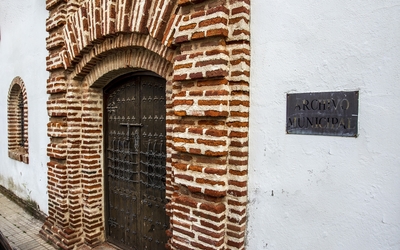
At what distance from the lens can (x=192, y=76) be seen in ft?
7.68

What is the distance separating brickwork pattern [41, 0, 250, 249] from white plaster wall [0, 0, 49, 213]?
4.16 ft

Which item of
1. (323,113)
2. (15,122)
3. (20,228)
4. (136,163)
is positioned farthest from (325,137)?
(15,122)

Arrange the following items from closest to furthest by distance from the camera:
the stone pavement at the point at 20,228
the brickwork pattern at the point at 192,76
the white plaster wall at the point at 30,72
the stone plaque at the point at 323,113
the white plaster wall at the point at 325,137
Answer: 1. the white plaster wall at the point at 325,137
2. the stone plaque at the point at 323,113
3. the brickwork pattern at the point at 192,76
4. the stone pavement at the point at 20,228
5. the white plaster wall at the point at 30,72

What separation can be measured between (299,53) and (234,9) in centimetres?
66

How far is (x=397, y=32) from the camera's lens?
1.67 m

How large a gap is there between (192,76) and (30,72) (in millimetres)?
4318

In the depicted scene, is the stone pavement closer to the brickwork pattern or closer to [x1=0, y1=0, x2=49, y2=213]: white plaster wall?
[x1=0, y1=0, x2=49, y2=213]: white plaster wall

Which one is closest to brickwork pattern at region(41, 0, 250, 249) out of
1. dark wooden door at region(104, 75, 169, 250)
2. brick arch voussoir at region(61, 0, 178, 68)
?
brick arch voussoir at region(61, 0, 178, 68)

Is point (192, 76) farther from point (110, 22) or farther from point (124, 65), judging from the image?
point (110, 22)

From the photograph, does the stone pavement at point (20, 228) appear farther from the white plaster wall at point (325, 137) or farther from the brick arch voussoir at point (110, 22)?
the white plaster wall at point (325, 137)

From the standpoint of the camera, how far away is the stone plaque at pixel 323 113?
1.83m

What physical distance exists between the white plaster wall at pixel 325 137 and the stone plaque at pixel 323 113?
0.04m

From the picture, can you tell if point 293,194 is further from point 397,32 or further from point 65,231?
point 65,231

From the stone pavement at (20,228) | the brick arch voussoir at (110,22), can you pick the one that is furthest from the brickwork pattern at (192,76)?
the stone pavement at (20,228)
